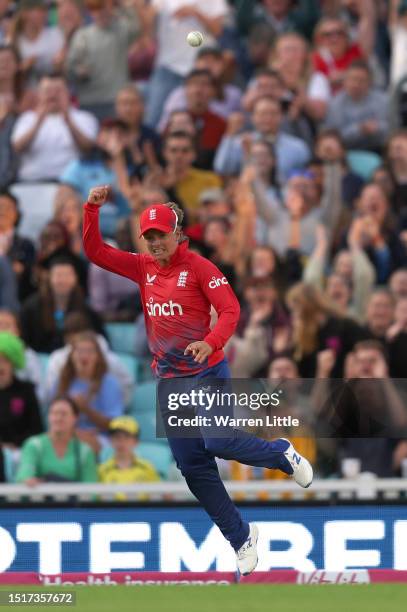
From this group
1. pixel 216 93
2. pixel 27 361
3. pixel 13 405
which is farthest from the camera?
pixel 216 93

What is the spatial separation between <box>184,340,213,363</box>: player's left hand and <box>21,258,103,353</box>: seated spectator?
5.18m

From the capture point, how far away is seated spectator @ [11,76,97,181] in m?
16.1

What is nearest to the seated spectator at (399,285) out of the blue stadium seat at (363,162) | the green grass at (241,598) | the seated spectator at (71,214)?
the blue stadium seat at (363,162)

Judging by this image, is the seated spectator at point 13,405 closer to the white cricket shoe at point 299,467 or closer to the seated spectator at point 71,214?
the seated spectator at point 71,214

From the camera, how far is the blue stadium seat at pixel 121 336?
576 inches

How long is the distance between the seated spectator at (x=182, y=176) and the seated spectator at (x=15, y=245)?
1.40 metres

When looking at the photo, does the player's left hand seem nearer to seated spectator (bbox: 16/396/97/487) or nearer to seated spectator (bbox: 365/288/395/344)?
seated spectator (bbox: 16/396/97/487)

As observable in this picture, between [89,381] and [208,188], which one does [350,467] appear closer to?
[89,381]

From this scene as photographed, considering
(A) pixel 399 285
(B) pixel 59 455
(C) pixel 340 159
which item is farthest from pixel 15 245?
(A) pixel 399 285

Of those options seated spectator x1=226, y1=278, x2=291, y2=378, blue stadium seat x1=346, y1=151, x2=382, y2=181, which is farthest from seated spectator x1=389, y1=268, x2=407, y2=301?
blue stadium seat x1=346, y1=151, x2=382, y2=181

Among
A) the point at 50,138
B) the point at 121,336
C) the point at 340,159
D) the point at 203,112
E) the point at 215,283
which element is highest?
the point at 203,112

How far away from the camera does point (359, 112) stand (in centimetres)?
1647

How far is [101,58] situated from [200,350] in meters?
8.36

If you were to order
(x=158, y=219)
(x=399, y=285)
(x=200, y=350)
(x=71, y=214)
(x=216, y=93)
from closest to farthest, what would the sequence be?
(x=200, y=350), (x=158, y=219), (x=399, y=285), (x=71, y=214), (x=216, y=93)
